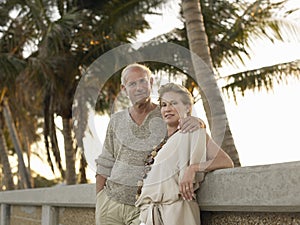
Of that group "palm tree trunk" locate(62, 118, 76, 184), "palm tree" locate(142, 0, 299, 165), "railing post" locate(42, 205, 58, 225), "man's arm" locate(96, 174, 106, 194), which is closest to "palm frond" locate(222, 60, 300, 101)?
"palm tree" locate(142, 0, 299, 165)

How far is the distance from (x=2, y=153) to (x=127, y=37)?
560cm

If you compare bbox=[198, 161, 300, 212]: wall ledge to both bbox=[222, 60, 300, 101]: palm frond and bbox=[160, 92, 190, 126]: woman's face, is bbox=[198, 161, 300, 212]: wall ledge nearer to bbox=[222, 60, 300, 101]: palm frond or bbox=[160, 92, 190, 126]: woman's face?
bbox=[160, 92, 190, 126]: woman's face

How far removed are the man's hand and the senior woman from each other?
0.02 m

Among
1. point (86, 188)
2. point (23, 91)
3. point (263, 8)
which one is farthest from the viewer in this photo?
point (23, 91)

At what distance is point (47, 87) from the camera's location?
1539 centimetres

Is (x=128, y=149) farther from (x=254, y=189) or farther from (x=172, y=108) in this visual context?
(x=254, y=189)

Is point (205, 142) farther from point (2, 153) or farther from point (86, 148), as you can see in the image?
point (2, 153)

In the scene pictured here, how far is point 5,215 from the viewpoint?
7934 mm

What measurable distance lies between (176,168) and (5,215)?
18.1ft

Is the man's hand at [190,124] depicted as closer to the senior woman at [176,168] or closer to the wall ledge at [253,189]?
the senior woman at [176,168]

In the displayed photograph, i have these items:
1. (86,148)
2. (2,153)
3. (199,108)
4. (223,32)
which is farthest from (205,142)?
(2,153)

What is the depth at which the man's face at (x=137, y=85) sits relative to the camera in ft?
10.6

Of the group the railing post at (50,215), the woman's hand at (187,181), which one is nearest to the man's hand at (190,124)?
the woman's hand at (187,181)

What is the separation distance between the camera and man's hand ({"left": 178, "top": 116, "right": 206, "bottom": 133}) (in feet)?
9.59
